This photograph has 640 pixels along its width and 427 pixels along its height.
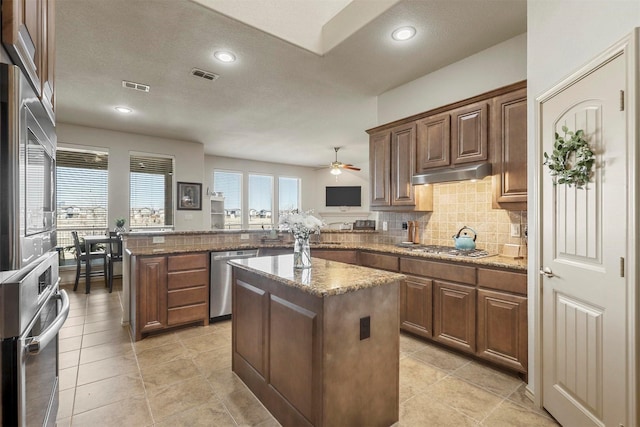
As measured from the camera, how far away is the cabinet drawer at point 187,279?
344cm

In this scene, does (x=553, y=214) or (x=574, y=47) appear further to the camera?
(x=553, y=214)

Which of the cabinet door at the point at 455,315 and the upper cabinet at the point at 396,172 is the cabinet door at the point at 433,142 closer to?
the upper cabinet at the point at 396,172

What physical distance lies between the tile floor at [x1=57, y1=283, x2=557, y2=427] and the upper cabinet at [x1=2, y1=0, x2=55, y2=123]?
1970mm

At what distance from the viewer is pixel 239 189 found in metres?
8.78

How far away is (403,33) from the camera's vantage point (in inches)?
106

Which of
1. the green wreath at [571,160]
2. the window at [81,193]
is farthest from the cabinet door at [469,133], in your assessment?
the window at [81,193]

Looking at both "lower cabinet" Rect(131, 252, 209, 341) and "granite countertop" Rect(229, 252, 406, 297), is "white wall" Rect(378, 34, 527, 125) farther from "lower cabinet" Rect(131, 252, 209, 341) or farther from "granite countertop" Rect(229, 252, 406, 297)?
"lower cabinet" Rect(131, 252, 209, 341)

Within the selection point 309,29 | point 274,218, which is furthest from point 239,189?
point 309,29

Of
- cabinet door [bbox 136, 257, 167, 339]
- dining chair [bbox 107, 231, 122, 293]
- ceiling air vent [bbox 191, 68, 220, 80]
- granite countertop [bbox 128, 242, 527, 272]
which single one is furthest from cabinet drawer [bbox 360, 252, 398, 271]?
dining chair [bbox 107, 231, 122, 293]

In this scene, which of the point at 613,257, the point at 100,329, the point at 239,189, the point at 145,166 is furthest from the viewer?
the point at 239,189

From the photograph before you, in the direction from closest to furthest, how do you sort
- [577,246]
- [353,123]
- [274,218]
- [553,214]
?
[577,246], [553,214], [353,123], [274,218]

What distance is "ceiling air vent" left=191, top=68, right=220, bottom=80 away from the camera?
340cm

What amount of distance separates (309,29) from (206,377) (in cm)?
317

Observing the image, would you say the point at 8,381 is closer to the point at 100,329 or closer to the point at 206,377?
the point at 206,377
